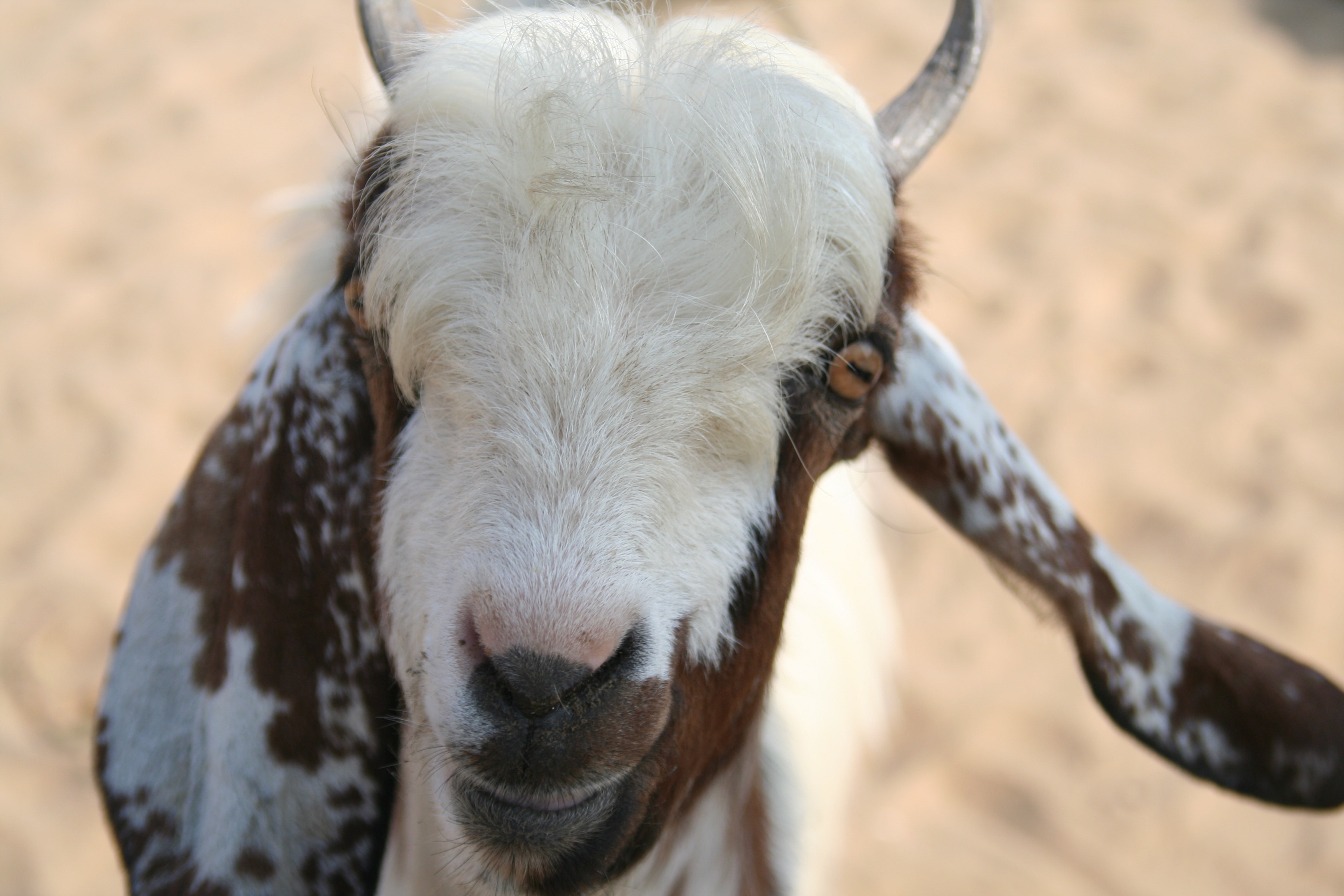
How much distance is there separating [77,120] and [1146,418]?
5817 millimetres

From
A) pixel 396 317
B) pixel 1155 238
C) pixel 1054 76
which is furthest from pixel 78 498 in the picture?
pixel 1054 76

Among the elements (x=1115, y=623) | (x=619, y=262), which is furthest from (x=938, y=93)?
(x=1115, y=623)

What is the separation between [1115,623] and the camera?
7.18 ft

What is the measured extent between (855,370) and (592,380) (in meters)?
0.51

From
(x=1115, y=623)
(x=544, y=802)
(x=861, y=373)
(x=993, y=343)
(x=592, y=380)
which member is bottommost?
(x=993, y=343)

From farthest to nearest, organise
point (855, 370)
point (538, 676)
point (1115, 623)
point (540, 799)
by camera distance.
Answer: point (1115, 623), point (855, 370), point (540, 799), point (538, 676)

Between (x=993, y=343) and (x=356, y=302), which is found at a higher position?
(x=356, y=302)

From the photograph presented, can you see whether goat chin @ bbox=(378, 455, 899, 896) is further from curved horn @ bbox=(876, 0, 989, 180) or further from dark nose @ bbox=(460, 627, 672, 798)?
curved horn @ bbox=(876, 0, 989, 180)

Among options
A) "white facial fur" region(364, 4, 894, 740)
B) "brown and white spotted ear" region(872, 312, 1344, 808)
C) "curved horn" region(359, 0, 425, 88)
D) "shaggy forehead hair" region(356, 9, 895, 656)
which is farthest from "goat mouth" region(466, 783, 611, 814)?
"curved horn" region(359, 0, 425, 88)

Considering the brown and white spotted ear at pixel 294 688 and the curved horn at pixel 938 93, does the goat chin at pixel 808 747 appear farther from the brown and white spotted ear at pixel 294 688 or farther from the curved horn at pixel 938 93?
the curved horn at pixel 938 93

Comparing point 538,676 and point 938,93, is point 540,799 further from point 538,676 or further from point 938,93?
point 938,93

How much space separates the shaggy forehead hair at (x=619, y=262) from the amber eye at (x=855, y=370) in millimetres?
37

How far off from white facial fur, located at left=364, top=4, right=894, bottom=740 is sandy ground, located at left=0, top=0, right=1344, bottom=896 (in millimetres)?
620

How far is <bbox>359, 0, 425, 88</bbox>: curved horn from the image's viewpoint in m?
1.93
